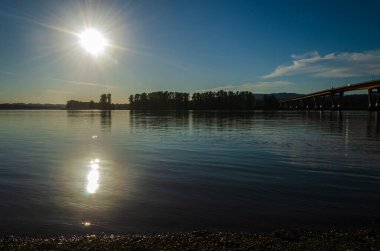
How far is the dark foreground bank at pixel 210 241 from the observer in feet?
26.6

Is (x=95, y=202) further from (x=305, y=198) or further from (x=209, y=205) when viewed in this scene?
(x=305, y=198)

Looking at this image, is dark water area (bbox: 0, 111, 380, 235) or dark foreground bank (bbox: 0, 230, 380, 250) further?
dark water area (bbox: 0, 111, 380, 235)

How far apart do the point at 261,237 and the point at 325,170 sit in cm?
1198

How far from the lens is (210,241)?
848 centimetres

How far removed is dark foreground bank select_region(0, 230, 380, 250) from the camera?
8.09 m

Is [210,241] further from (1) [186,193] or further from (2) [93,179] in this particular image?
(2) [93,179]

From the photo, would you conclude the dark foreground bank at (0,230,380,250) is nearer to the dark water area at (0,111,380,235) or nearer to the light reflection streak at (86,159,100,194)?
the dark water area at (0,111,380,235)

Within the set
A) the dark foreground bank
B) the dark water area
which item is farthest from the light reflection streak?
the dark foreground bank

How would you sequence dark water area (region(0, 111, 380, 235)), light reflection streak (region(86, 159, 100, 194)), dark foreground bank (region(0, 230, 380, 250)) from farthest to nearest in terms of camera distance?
light reflection streak (region(86, 159, 100, 194))
dark water area (region(0, 111, 380, 235))
dark foreground bank (region(0, 230, 380, 250))

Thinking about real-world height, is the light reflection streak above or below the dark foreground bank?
below

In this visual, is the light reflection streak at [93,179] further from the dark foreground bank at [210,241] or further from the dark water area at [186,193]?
the dark foreground bank at [210,241]

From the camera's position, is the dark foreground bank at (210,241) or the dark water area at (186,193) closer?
the dark foreground bank at (210,241)

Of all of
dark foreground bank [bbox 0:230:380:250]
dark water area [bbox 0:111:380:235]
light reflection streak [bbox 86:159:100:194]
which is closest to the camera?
dark foreground bank [bbox 0:230:380:250]

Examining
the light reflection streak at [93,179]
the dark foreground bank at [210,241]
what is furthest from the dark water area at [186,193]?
the dark foreground bank at [210,241]
